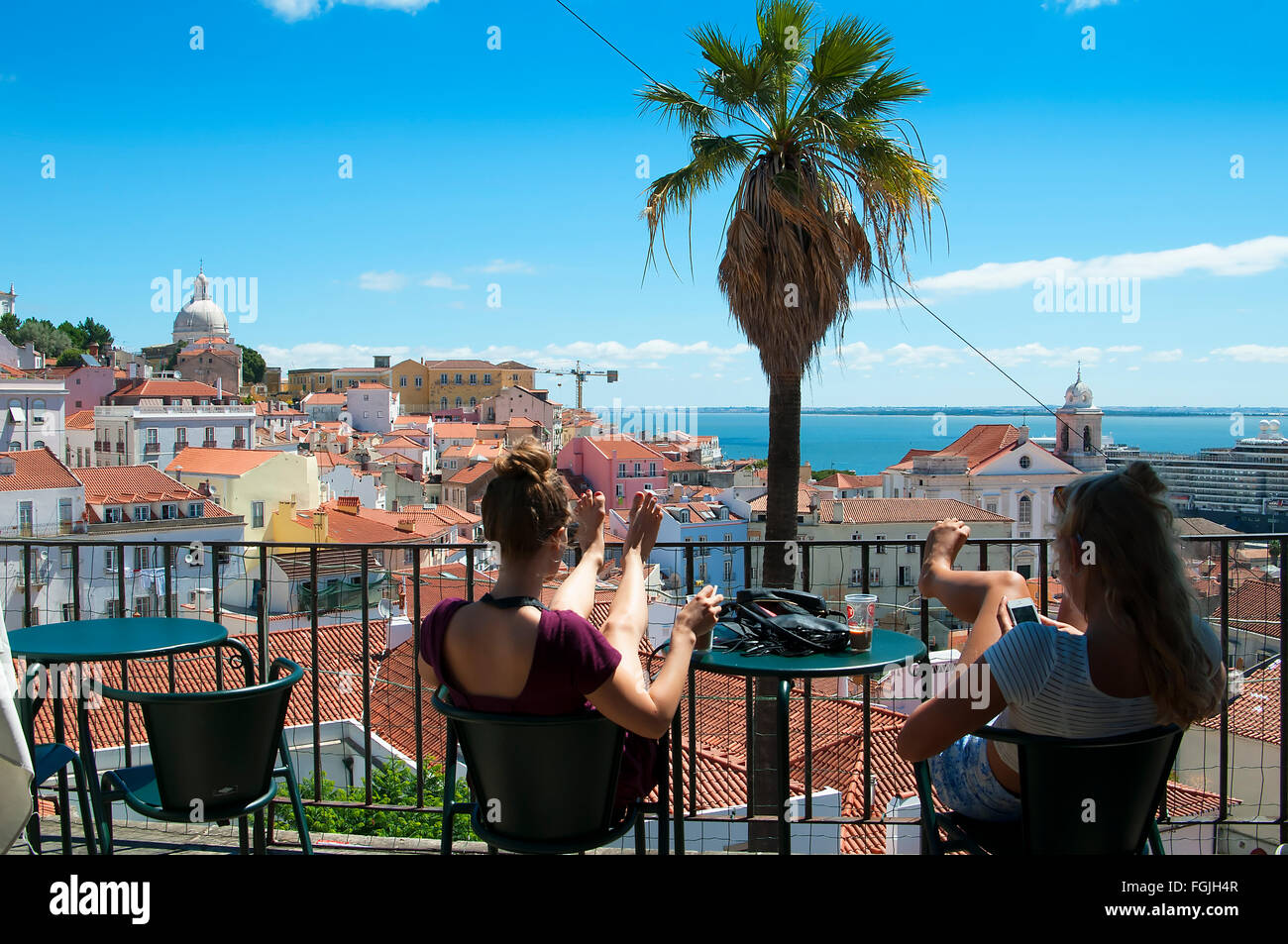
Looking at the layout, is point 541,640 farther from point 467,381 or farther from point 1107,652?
point 467,381

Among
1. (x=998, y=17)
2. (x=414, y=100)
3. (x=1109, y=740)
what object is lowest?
(x=1109, y=740)

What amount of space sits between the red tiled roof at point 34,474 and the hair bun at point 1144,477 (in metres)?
46.5

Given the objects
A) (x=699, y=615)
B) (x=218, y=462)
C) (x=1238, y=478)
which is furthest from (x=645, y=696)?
(x=1238, y=478)

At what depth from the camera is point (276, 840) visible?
11.8 feet

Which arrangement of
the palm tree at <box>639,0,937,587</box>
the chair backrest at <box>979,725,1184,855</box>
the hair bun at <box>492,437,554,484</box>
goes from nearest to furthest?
the chair backrest at <box>979,725,1184,855</box>
the hair bun at <box>492,437,554,484</box>
the palm tree at <box>639,0,937,587</box>

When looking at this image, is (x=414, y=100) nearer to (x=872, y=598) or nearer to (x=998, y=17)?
(x=998, y=17)

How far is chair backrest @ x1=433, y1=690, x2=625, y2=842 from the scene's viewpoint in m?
2.13

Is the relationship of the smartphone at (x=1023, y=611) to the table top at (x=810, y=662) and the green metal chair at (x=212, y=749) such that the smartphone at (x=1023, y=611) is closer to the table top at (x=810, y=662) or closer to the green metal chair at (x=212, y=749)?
the table top at (x=810, y=662)

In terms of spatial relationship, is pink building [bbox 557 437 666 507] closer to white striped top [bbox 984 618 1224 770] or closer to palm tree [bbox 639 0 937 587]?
palm tree [bbox 639 0 937 587]

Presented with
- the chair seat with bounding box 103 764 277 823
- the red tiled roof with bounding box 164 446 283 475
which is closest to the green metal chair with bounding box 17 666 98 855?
Result: the chair seat with bounding box 103 764 277 823

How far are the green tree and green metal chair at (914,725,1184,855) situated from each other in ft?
391
